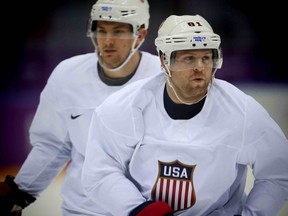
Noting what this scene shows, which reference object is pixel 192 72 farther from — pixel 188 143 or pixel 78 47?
pixel 78 47

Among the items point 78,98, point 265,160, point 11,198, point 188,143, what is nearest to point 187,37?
point 188,143

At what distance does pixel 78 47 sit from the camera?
2.06 m

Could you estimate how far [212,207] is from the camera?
1.75 meters

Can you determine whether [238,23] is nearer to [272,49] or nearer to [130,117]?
[272,49]

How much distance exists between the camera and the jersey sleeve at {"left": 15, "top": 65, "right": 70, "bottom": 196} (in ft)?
6.70

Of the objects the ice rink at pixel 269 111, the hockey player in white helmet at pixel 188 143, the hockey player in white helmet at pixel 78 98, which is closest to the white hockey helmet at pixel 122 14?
the hockey player in white helmet at pixel 78 98

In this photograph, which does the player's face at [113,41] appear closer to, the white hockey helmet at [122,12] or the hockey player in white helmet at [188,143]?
the white hockey helmet at [122,12]

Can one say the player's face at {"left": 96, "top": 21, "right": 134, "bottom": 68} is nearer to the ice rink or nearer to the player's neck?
the player's neck

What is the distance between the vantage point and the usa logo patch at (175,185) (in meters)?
1.72

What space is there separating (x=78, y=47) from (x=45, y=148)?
0.38 metres

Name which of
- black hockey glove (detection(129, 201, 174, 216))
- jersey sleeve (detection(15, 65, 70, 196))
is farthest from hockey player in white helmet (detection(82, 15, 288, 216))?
jersey sleeve (detection(15, 65, 70, 196))

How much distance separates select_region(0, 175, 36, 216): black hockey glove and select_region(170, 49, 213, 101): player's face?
72 cm

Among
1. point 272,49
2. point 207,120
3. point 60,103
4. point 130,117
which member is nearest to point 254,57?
point 272,49

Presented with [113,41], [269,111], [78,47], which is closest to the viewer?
[269,111]
